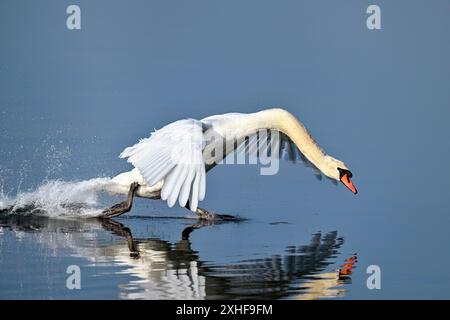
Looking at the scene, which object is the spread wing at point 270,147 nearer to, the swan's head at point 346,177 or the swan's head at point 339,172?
the swan's head at point 339,172

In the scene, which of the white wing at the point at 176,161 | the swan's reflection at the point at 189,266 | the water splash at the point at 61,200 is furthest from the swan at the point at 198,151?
the swan's reflection at the point at 189,266

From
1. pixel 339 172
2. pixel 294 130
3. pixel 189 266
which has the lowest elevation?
pixel 189 266

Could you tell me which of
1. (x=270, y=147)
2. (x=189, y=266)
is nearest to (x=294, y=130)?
(x=270, y=147)

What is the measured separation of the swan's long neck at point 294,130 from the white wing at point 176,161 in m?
1.45

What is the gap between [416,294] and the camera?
37.1 ft

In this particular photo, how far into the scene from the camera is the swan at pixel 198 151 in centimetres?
1335

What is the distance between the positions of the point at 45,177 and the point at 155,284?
7772mm

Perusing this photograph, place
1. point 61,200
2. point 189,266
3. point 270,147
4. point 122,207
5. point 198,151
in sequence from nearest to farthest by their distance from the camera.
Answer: point 189,266, point 198,151, point 122,207, point 61,200, point 270,147

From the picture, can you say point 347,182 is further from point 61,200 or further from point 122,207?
point 61,200

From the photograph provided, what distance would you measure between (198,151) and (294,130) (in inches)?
106

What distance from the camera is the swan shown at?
13.4 meters

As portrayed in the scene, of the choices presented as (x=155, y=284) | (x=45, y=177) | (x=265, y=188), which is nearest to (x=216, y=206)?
(x=265, y=188)

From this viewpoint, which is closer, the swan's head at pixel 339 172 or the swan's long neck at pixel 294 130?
the swan's head at pixel 339 172

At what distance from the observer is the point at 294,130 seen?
1599 centimetres
